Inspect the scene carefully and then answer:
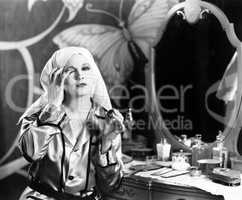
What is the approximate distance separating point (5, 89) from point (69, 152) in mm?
594

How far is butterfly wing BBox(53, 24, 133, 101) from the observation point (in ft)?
7.29

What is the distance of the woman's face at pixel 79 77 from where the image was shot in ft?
7.13

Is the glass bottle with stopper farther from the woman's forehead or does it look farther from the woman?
the woman's forehead

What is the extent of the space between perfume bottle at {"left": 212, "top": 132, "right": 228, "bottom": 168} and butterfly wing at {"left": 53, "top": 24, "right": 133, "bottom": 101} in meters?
0.74

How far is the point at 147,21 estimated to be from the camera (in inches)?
89.8

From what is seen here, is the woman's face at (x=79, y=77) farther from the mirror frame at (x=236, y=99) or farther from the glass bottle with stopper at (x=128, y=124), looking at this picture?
the mirror frame at (x=236, y=99)

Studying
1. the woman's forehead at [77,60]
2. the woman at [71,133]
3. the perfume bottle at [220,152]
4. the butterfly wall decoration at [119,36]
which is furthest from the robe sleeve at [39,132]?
the perfume bottle at [220,152]

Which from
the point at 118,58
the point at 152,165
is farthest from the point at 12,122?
the point at 152,165

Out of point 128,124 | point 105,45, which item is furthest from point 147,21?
point 128,124

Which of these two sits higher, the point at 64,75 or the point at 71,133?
the point at 64,75

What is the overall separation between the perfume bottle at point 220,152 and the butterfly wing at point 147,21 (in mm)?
761

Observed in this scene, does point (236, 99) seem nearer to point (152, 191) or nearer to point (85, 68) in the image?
point (152, 191)

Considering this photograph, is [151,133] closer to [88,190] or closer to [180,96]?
[180,96]

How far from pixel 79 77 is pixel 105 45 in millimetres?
285
